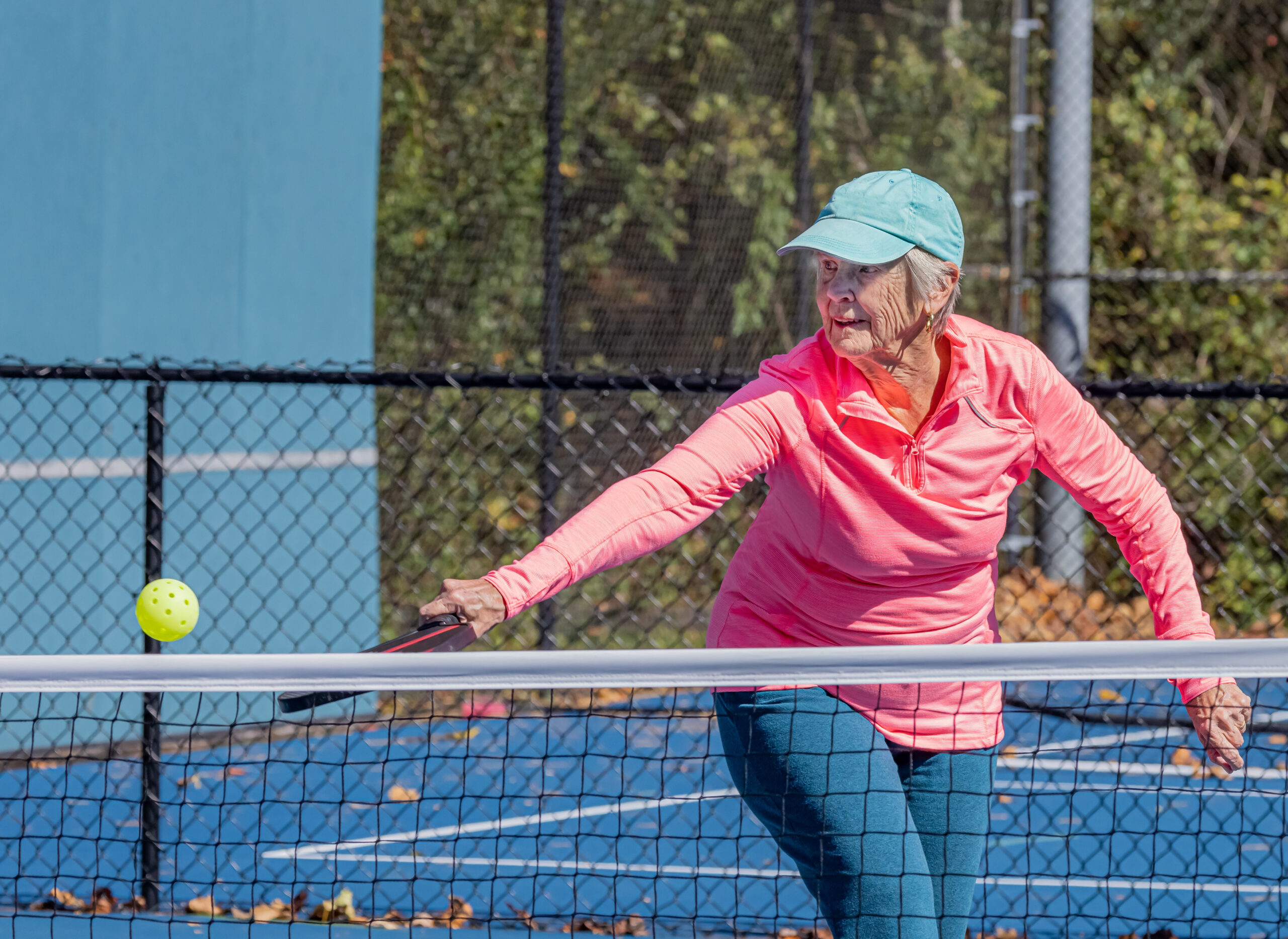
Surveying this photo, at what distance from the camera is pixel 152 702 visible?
14.3ft

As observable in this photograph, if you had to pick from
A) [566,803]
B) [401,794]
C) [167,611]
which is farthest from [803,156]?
[167,611]

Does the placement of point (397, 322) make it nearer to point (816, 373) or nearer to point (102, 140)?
point (102, 140)

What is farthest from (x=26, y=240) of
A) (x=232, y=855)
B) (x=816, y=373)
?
(x=816, y=373)

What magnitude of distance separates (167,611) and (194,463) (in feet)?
10.6

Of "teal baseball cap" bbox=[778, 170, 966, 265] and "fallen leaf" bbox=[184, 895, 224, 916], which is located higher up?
"teal baseball cap" bbox=[778, 170, 966, 265]

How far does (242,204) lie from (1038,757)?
4535mm

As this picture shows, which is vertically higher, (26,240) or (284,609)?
(26,240)

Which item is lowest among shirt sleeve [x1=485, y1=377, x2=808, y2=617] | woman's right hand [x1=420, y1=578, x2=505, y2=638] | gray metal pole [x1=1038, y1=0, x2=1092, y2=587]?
woman's right hand [x1=420, y1=578, x2=505, y2=638]

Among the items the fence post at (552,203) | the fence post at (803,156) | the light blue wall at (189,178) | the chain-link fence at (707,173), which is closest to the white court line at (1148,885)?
the fence post at (552,203)

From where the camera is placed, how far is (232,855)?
16.4 feet

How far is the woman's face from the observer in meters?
2.44

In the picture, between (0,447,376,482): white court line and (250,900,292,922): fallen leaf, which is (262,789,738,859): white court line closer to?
(250,900,292,922): fallen leaf

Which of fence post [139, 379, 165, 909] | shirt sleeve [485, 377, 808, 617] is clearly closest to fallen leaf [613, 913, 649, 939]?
fence post [139, 379, 165, 909]

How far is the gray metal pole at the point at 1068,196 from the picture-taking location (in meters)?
9.67
